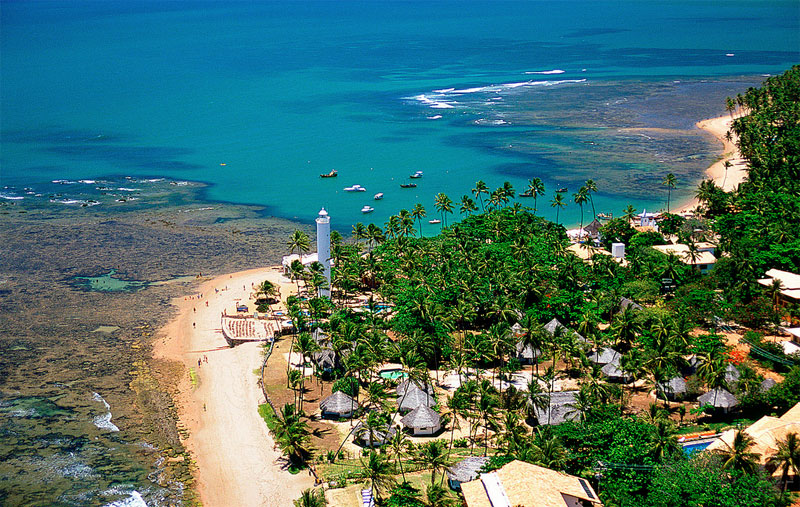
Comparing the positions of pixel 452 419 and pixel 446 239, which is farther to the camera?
pixel 446 239

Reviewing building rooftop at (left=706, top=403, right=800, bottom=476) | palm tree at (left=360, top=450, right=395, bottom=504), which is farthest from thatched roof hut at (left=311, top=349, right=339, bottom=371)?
building rooftop at (left=706, top=403, right=800, bottom=476)

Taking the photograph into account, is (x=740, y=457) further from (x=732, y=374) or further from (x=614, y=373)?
(x=614, y=373)

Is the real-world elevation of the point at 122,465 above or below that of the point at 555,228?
below

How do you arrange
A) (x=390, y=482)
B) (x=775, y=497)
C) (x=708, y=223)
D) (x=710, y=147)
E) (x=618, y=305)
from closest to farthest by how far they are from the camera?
(x=775, y=497)
(x=390, y=482)
(x=618, y=305)
(x=708, y=223)
(x=710, y=147)

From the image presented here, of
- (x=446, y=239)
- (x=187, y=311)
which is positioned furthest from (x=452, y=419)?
(x=187, y=311)

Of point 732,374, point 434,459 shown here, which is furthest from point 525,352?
point 434,459

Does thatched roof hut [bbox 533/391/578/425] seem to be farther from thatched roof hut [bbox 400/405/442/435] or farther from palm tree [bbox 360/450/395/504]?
palm tree [bbox 360/450/395/504]

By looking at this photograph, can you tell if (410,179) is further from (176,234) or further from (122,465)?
(122,465)
